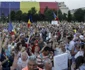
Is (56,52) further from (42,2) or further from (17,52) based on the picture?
(42,2)

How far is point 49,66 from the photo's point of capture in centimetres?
651

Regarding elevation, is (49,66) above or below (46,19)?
above

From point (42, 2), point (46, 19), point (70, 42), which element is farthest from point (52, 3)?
point (70, 42)

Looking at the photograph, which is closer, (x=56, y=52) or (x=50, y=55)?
(x=50, y=55)

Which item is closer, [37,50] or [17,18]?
[37,50]

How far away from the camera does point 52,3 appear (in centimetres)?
13900

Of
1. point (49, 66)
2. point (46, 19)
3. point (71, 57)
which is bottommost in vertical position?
point (46, 19)

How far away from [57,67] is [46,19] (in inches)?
3302

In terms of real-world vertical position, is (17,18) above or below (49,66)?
below

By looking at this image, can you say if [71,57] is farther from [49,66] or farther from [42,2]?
[42,2]

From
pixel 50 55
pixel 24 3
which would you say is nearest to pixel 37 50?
pixel 50 55

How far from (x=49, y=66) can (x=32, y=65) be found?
2.14 feet

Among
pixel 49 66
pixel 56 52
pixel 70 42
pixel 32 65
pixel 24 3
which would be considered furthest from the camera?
pixel 24 3

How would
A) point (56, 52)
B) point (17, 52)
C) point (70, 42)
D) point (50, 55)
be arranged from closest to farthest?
1. point (50, 55)
2. point (17, 52)
3. point (56, 52)
4. point (70, 42)
